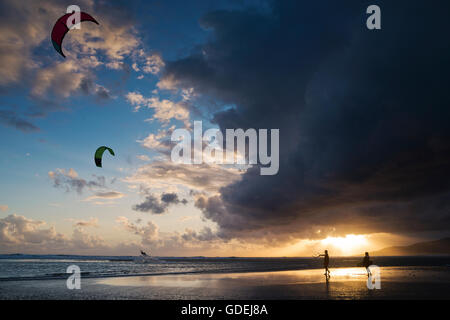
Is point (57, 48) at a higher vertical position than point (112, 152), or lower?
higher

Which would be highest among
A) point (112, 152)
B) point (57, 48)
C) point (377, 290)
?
point (57, 48)

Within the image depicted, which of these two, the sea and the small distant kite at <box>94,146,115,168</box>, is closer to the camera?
the small distant kite at <box>94,146,115,168</box>

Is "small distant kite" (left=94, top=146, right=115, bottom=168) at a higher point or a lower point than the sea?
higher

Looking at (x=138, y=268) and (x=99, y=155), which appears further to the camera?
(x=138, y=268)

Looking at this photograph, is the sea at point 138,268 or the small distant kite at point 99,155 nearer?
the small distant kite at point 99,155

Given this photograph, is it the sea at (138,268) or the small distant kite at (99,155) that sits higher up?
the small distant kite at (99,155)

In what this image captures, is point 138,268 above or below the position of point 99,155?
below
